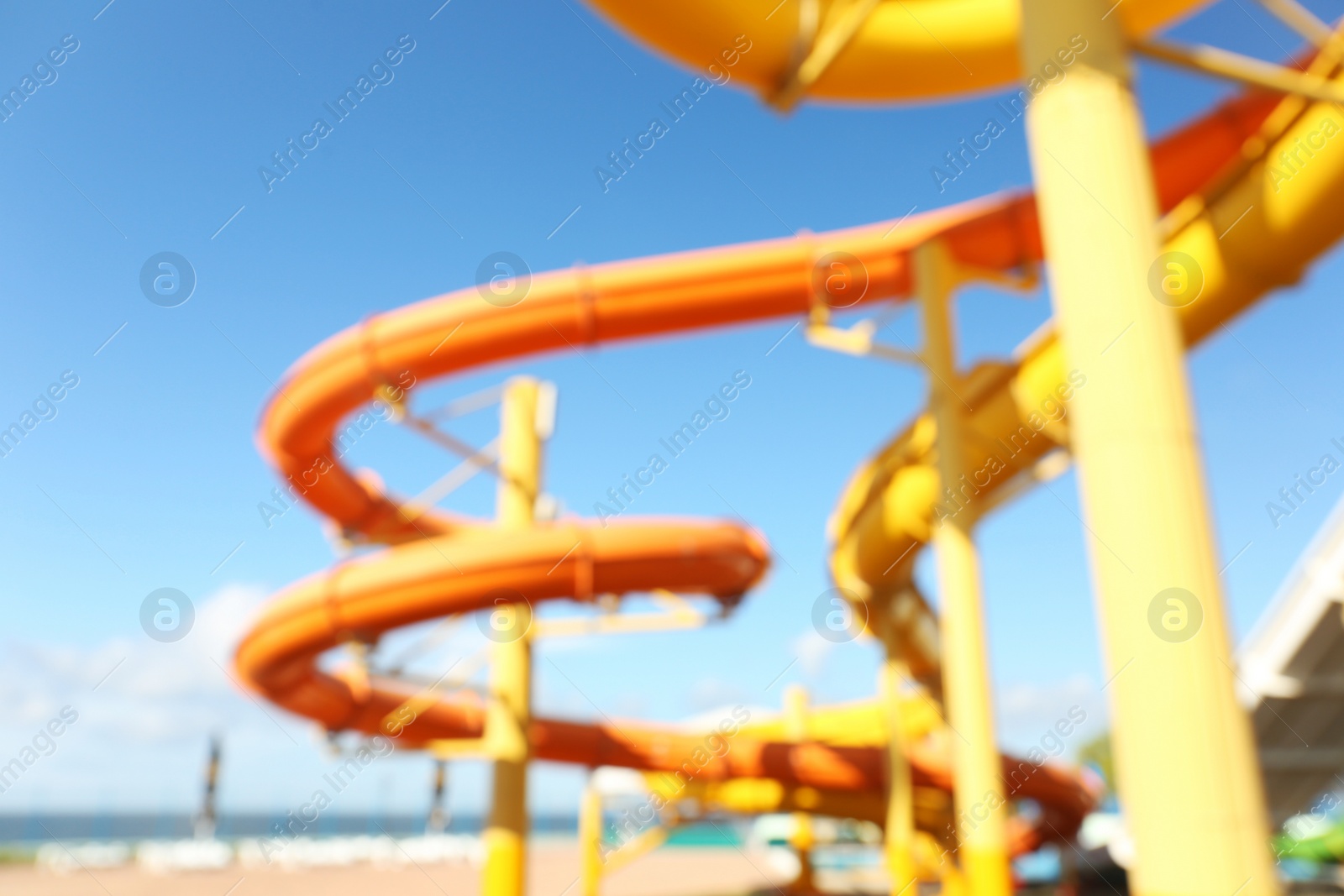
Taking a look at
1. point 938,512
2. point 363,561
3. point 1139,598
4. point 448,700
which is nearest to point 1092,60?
point 1139,598

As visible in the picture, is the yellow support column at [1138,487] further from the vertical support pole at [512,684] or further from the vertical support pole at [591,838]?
the vertical support pole at [591,838]

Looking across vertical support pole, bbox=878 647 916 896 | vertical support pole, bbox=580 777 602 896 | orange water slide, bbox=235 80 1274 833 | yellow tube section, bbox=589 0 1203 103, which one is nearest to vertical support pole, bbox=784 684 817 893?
vertical support pole, bbox=580 777 602 896

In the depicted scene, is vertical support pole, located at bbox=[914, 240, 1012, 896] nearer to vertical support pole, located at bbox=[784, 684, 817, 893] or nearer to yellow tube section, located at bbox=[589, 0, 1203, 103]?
yellow tube section, located at bbox=[589, 0, 1203, 103]

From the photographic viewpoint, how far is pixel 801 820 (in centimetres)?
1817

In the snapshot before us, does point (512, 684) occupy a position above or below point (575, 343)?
below

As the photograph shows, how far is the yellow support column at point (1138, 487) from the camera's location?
119 inches

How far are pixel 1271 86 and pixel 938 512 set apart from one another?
13.0 ft

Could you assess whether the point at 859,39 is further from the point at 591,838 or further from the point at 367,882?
the point at 367,882

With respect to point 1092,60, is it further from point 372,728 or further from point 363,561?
point 372,728

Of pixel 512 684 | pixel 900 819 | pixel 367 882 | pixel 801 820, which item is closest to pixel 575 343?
pixel 512 684

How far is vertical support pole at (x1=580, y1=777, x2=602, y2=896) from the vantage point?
1368 centimetres

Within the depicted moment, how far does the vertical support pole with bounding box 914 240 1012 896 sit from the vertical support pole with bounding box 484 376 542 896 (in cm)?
422

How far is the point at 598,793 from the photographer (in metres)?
14.6

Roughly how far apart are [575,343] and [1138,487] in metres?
6.75
